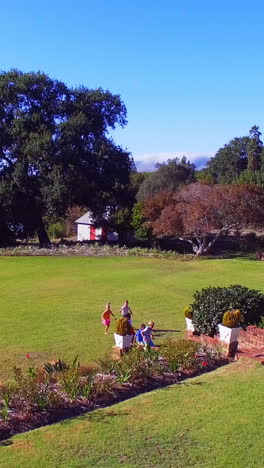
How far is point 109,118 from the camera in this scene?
40.2 meters

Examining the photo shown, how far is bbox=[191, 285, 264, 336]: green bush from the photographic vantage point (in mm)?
11492

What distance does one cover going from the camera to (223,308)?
11547 mm

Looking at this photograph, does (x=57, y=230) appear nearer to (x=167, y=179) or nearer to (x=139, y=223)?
(x=167, y=179)

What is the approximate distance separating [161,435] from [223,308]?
527cm

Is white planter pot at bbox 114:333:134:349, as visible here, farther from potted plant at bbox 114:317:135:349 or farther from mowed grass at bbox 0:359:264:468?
mowed grass at bbox 0:359:264:468

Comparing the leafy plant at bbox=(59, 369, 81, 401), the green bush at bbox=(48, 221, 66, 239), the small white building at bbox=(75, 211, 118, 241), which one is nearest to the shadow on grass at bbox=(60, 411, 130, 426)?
the leafy plant at bbox=(59, 369, 81, 401)

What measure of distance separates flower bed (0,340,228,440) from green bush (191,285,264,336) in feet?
4.17

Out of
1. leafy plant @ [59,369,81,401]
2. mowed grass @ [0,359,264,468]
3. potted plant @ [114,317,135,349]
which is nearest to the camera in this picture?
mowed grass @ [0,359,264,468]

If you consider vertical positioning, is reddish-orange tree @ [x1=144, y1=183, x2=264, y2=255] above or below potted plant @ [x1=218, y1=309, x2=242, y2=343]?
above

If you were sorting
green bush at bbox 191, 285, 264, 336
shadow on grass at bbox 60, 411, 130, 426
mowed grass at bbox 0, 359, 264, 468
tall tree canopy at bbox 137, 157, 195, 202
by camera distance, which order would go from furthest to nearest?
tall tree canopy at bbox 137, 157, 195, 202 → green bush at bbox 191, 285, 264, 336 → shadow on grass at bbox 60, 411, 130, 426 → mowed grass at bbox 0, 359, 264, 468

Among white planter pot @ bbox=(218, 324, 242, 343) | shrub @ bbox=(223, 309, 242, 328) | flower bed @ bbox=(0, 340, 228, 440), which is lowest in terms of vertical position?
flower bed @ bbox=(0, 340, 228, 440)

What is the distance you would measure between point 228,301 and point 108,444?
6.01m

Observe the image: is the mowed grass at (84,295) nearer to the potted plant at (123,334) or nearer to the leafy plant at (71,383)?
the potted plant at (123,334)

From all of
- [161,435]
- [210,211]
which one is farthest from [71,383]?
[210,211]
